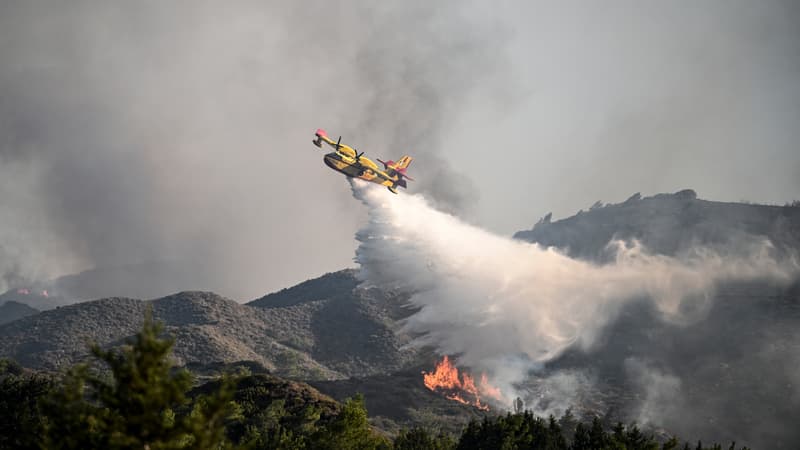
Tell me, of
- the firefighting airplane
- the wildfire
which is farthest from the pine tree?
the wildfire

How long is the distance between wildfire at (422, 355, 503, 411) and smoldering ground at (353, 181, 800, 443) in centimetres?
361

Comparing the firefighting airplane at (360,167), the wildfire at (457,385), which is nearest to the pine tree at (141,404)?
the firefighting airplane at (360,167)

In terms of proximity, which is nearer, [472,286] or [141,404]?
[141,404]

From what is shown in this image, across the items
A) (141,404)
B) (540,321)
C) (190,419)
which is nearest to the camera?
(190,419)

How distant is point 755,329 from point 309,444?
157 m

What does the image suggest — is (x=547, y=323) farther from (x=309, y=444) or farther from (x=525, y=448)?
(x=309, y=444)

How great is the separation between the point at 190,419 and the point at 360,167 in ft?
293

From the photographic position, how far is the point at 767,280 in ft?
649

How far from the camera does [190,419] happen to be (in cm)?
2009

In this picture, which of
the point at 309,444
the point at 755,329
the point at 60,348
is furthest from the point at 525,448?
the point at 60,348

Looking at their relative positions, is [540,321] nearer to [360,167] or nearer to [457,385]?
[457,385]

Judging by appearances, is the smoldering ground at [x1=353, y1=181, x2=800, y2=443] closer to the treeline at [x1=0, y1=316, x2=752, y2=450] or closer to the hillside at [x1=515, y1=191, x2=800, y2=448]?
the hillside at [x1=515, y1=191, x2=800, y2=448]

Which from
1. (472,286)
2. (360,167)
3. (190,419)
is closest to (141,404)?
(190,419)

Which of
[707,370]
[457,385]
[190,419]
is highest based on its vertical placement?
[707,370]
